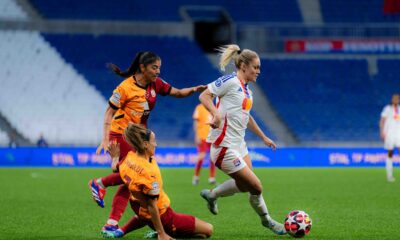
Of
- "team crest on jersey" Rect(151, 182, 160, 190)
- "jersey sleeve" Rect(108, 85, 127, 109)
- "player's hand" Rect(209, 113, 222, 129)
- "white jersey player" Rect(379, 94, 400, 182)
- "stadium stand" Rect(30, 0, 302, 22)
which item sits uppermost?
"stadium stand" Rect(30, 0, 302, 22)

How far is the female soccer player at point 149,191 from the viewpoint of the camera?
24.3 feet

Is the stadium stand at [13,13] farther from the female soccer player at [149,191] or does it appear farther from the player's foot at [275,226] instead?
the female soccer player at [149,191]

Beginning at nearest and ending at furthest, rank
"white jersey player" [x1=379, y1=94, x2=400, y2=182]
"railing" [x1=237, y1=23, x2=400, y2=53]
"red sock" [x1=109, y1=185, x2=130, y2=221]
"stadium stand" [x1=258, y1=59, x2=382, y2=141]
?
"red sock" [x1=109, y1=185, x2=130, y2=221]
"white jersey player" [x1=379, y1=94, x2=400, y2=182]
"stadium stand" [x1=258, y1=59, x2=382, y2=141]
"railing" [x1=237, y1=23, x2=400, y2=53]

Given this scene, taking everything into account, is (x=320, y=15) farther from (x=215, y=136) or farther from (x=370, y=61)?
(x=215, y=136)

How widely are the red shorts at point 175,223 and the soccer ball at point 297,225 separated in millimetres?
1119

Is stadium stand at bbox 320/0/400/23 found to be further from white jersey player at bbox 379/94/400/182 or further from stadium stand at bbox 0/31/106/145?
white jersey player at bbox 379/94/400/182

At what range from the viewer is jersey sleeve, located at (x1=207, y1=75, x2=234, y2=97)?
27.6ft

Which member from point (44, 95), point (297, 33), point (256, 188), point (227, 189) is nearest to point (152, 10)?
point (44, 95)

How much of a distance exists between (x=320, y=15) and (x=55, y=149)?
15639mm

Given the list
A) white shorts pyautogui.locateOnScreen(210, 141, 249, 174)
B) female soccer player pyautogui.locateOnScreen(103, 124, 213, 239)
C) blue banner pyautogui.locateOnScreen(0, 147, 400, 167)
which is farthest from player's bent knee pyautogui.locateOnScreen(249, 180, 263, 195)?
blue banner pyautogui.locateOnScreen(0, 147, 400, 167)

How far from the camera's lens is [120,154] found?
→ 862 centimetres

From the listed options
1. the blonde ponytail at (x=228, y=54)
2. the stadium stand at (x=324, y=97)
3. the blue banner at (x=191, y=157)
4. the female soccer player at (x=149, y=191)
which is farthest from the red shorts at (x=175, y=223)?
the stadium stand at (x=324, y=97)

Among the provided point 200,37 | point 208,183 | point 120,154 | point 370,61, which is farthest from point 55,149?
point 120,154

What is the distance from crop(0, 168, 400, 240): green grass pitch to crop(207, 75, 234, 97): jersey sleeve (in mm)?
1616
